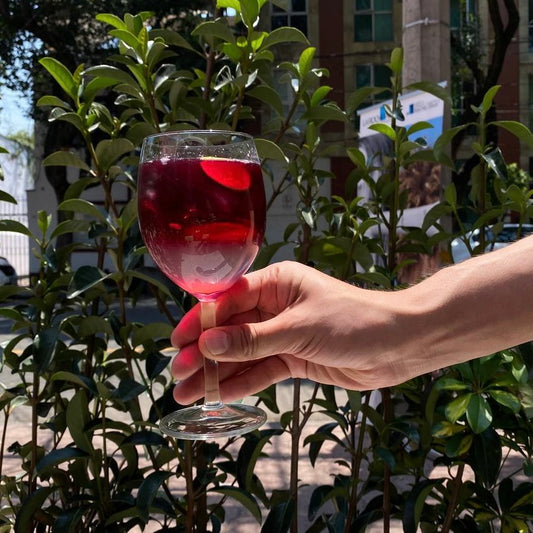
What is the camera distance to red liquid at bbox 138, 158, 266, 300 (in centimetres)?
101

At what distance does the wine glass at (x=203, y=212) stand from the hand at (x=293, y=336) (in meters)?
0.09

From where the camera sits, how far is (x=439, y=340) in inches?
43.8

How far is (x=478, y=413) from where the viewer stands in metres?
A: 1.58

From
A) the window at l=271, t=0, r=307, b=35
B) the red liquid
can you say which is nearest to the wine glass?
the red liquid

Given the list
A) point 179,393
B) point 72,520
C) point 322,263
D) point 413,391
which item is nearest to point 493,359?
point 413,391

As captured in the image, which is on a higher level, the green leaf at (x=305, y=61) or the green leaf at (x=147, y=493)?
the green leaf at (x=305, y=61)

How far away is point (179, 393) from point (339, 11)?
2044cm

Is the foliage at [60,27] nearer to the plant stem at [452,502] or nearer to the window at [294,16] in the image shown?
the window at [294,16]

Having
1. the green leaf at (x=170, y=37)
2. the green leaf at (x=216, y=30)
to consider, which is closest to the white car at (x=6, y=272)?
the green leaf at (x=170, y=37)

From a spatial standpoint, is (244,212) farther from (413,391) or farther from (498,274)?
(413,391)

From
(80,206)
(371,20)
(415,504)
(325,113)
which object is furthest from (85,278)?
(371,20)

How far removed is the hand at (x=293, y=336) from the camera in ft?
3.49

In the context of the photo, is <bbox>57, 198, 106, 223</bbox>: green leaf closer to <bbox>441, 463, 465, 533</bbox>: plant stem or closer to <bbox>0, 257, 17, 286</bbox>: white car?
<bbox>441, 463, 465, 533</bbox>: plant stem

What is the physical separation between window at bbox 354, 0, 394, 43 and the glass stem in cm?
2029
